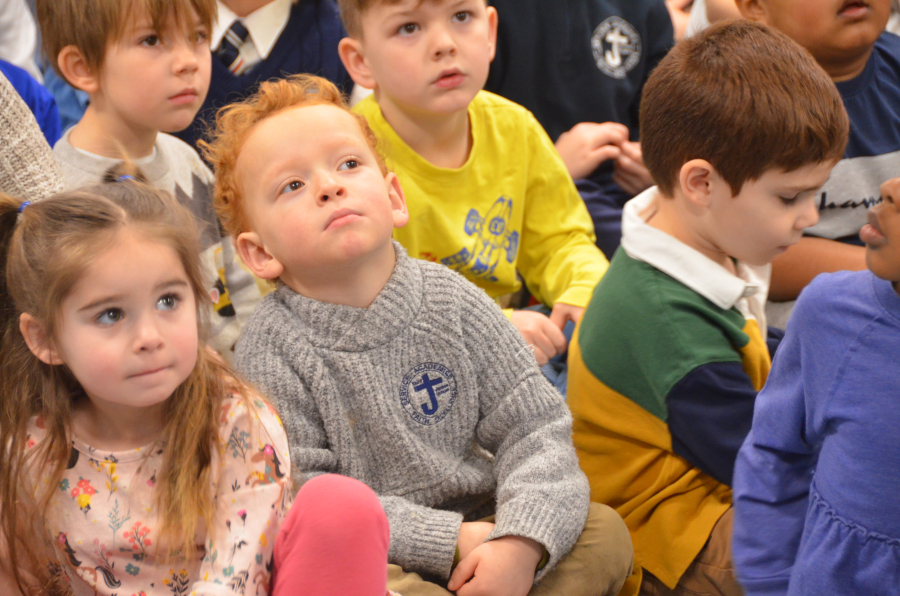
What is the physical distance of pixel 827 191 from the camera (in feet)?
4.88

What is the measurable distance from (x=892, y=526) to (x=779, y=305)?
0.76 metres

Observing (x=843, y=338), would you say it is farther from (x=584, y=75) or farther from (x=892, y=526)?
(x=584, y=75)

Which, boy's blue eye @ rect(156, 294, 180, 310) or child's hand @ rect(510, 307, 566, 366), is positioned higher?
boy's blue eye @ rect(156, 294, 180, 310)

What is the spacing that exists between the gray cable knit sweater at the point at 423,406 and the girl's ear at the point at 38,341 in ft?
0.75

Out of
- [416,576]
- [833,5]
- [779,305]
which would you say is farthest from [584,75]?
[416,576]

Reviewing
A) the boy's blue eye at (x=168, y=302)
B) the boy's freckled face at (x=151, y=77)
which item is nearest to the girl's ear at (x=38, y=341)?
the boy's blue eye at (x=168, y=302)

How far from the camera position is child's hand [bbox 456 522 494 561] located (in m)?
1.00

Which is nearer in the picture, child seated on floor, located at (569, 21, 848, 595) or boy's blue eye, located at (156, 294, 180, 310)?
boy's blue eye, located at (156, 294, 180, 310)

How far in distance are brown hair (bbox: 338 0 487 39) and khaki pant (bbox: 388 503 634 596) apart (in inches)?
33.4

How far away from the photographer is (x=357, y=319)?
103 cm

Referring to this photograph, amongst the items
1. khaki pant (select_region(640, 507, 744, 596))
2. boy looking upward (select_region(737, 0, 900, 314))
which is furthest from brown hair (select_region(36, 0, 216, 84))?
khaki pant (select_region(640, 507, 744, 596))

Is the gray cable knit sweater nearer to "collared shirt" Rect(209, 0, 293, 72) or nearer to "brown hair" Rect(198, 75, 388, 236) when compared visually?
"brown hair" Rect(198, 75, 388, 236)

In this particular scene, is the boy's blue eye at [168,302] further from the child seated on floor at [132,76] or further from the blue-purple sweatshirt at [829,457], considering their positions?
the blue-purple sweatshirt at [829,457]

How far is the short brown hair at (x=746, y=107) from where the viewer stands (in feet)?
3.56
